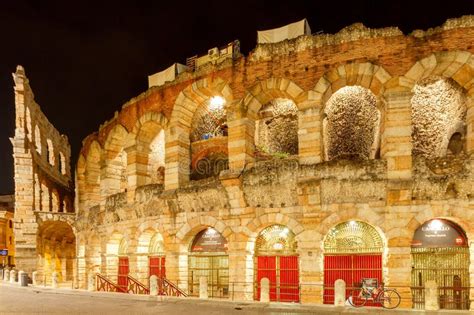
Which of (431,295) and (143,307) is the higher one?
(431,295)

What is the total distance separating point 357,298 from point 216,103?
32.5ft

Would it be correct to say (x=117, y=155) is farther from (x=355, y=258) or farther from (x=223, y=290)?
(x=355, y=258)

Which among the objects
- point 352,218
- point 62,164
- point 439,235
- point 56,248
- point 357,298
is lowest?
point 56,248

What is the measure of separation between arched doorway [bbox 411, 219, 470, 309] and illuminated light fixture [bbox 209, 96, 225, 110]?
940 cm

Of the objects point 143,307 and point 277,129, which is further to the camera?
point 277,129

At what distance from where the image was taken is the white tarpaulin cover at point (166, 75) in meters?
20.3

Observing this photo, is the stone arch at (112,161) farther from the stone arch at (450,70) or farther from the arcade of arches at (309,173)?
the stone arch at (450,70)

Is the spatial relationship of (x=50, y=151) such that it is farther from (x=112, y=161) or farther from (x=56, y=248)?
(x=112, y=161)

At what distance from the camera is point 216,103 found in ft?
63.1

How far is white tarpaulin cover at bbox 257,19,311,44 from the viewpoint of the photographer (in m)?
16.7

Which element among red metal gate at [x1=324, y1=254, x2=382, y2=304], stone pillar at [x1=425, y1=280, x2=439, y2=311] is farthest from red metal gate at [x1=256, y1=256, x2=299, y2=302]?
stone pillar at [x1=425, y1=280, x2=439, y2=311]

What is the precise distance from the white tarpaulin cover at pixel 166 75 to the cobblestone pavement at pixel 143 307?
10.0 m

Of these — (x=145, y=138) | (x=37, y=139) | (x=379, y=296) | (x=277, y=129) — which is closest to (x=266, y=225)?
(x=379, y=296)

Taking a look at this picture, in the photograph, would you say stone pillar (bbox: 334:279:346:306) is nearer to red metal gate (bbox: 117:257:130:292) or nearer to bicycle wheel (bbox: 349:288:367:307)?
bicycle wheel (bbox: 349:288:367:307)
